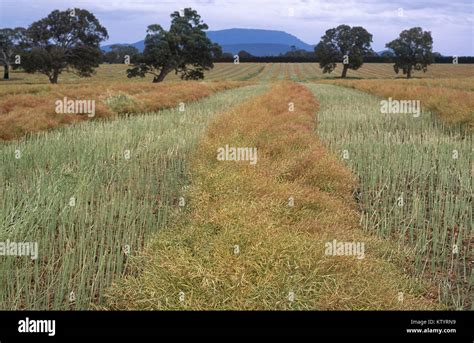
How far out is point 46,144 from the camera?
947cm

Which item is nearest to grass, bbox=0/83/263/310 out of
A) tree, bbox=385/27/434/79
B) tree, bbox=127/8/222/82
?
tree, bbox=127/8/222/82

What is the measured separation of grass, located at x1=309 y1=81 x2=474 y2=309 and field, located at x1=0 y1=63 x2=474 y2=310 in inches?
1.3

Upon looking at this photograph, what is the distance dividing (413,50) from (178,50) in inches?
1434

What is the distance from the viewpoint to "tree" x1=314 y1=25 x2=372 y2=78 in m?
68.6

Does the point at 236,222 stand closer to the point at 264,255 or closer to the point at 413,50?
the point at 264,255

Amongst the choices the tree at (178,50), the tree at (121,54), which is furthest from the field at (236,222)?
the tree at (178,50)

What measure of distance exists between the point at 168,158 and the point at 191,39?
42.9m

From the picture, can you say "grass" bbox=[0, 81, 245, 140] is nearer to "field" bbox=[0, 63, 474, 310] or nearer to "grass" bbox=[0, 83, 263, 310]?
"field" bbox=[0, 63, 474, 310]

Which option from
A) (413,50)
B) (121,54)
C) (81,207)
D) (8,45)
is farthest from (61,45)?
(413,50)

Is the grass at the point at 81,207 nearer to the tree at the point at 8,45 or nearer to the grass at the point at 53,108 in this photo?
the grass at the point at 53,108

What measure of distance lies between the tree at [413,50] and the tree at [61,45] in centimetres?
4379

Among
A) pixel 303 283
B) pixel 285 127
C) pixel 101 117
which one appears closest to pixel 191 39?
pixel 101 117

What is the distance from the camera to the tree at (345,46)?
68.6 meters

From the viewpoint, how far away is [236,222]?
16.7ft
